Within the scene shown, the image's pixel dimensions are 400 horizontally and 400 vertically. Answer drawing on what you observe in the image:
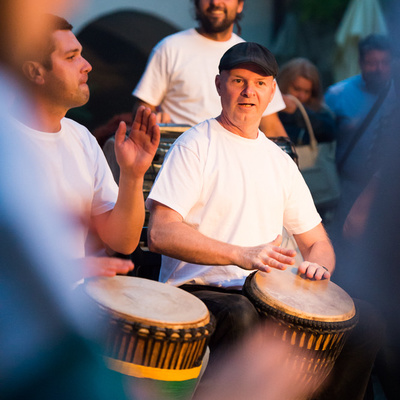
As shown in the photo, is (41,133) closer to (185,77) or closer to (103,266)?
(103,266)

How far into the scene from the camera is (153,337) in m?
2.18

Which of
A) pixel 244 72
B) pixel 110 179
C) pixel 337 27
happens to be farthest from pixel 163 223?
pixel 337 27

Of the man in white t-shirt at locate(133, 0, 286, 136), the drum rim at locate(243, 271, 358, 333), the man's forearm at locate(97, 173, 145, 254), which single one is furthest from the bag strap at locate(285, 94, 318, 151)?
the man's forearm at locate(97, 173, 145, 254)

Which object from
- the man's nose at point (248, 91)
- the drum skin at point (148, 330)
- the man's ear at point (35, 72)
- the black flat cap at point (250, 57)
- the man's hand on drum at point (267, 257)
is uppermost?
the black flat cap at point (250, 57)

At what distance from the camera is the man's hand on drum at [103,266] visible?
2266 millimetres

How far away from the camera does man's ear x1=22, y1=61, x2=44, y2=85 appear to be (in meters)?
2.43

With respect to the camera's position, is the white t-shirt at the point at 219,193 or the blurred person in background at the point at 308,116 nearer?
the white t-shirt at the point at 219,193

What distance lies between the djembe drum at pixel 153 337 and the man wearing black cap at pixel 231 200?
0.31m

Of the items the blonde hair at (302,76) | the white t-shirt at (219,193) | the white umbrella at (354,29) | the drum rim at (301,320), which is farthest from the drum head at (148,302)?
the white umbrella at (354,29)

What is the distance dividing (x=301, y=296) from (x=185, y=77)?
1.93 m

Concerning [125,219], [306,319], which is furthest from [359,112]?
[125,219]

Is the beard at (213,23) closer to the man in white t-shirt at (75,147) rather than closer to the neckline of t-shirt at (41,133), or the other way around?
the man in white t-shirt at (75,147)

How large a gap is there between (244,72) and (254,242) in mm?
736

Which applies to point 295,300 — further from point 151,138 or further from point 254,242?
point 151,138
